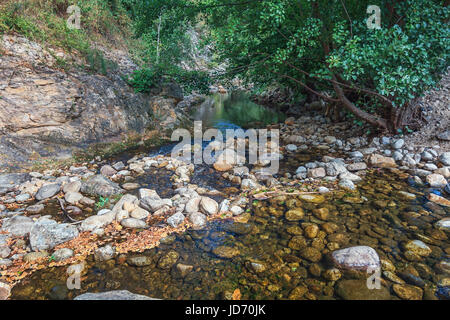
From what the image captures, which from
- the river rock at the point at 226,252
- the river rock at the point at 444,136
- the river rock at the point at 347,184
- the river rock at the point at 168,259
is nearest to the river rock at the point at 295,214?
the river rock at the point at 226,252

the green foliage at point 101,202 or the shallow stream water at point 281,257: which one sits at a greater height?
the green foliage at point 101,202

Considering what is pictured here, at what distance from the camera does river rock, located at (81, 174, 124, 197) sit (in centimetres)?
430

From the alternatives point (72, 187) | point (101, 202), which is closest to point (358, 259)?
point (101, 202)

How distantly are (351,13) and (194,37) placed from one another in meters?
27.2

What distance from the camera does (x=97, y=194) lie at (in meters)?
4.28

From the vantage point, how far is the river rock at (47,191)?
4098 millimetres

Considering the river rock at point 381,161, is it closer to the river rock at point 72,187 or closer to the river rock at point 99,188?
the river rock at point 99,188

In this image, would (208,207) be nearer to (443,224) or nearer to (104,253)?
(104,253)

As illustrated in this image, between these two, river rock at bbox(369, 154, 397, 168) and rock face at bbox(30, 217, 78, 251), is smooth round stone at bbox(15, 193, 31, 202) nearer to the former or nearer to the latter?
rock face at bbox(30, 217, 78, 251)

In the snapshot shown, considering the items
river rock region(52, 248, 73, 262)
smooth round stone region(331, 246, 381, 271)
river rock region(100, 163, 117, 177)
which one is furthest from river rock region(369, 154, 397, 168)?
river rock region(52, 248, 73, 262)

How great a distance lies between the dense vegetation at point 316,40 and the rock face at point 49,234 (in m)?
4.49

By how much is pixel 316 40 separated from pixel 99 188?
5478 millimetres

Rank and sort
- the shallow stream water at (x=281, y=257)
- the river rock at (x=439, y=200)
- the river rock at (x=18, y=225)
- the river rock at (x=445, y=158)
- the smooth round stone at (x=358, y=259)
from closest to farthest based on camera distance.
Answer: the shallow stream water at (x=281, y=257)
the smooth round stone at (x=358, y=259)
the river rock at (x=18, y=225)
the river rock at (x=439, y=200)
the river rock at (x=445, y=158)

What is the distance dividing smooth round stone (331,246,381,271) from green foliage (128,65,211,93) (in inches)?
246
